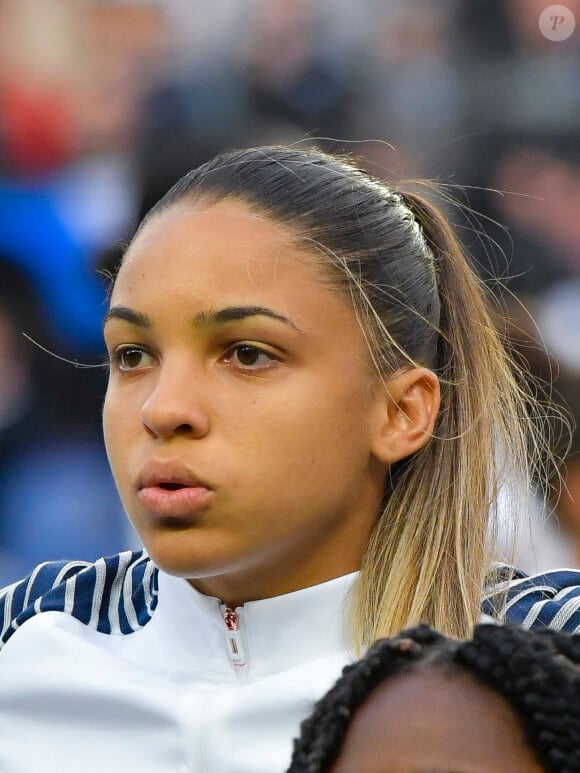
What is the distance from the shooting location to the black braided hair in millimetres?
580

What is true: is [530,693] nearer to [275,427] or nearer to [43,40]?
[275,427]

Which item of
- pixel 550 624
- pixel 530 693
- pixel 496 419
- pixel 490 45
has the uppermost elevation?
pixel 490 45

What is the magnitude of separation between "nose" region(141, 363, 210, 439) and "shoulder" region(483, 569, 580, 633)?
14.7 inches

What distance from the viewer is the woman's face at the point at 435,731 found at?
573 mm

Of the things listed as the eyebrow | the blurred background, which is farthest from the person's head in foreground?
the blurred background

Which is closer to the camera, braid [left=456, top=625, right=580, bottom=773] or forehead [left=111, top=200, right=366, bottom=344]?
braid [left=456, top=625, right=580, bottom=773]

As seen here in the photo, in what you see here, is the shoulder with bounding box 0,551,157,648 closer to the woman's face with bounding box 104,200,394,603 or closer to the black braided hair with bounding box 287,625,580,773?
the woman's face with bounding box 104,200,394,603

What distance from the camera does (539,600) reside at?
48.7 inches

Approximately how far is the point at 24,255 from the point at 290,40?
2.58 ft

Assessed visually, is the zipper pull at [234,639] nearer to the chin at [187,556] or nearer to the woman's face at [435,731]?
the chin at [187,556]

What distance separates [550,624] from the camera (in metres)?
1.18

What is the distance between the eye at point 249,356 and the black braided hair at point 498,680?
0.50m

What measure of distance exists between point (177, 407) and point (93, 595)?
371 millimetres

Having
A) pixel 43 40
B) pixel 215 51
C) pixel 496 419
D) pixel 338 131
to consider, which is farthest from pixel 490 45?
pixel 496 419
